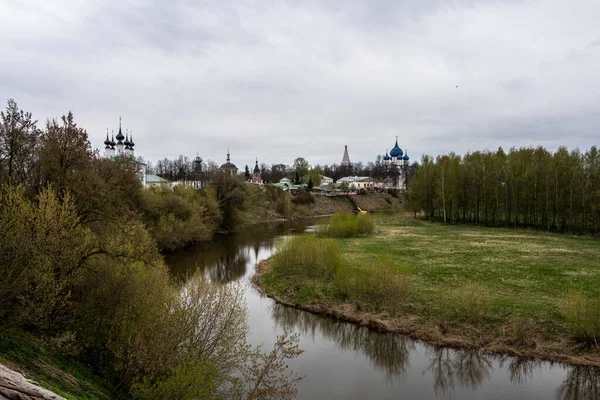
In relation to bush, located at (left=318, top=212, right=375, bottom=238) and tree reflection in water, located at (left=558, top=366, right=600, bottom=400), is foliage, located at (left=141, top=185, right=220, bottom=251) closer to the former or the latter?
bush, located at (left=318, top=212, right=375, bottom=238)

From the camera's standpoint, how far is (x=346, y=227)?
120 ft

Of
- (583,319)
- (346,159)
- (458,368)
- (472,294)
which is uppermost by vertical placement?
(346,159)

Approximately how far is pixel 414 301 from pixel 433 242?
17.1 meters

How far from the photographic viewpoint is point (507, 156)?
155ft

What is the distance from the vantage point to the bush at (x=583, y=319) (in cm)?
1274

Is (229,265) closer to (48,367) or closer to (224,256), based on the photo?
(224,256)

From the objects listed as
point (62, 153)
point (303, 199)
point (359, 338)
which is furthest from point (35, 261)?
point (303, 199)

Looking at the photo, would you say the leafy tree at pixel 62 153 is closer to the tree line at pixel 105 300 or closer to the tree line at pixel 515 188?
the tree line at pixel 105 300

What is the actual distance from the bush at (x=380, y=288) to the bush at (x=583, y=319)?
5782 mm

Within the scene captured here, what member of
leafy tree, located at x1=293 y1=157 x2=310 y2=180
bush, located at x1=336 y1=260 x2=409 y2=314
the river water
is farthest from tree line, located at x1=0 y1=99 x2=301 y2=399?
leafy tree, located at x1=293 y1=157 x2=310 y2=180

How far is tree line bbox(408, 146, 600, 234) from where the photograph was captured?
120 feet

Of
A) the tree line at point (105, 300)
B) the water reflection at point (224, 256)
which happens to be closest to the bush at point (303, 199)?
the water reflection at point (224, 256)

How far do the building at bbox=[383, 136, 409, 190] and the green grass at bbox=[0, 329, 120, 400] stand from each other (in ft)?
358

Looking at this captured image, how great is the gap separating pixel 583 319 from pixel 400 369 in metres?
6.24
